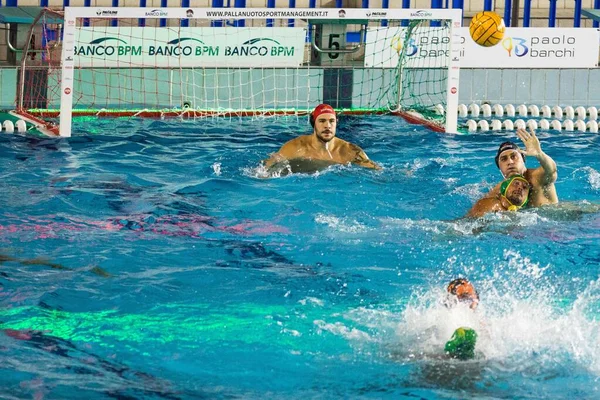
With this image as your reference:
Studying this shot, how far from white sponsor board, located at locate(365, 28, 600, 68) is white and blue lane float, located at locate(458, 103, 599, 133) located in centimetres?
64

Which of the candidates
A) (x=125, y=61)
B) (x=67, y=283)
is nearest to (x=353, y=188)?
(x=67, y=283)

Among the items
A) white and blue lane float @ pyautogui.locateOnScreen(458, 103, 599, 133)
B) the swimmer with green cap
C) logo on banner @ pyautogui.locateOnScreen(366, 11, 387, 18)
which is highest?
logo on banner @ pyautogui.locateOnScreen(366, 11, 387, 18)

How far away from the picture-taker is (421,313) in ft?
15.6

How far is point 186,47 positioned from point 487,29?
156 inches

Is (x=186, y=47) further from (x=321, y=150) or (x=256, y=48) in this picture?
(x=321, y=150)

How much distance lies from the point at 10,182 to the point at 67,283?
305cm

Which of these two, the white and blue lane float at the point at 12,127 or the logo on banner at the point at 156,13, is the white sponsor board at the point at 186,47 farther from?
the logo on banner at the point at 156,13

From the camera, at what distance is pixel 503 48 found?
13172 mm

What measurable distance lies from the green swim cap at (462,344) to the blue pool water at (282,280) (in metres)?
0.04

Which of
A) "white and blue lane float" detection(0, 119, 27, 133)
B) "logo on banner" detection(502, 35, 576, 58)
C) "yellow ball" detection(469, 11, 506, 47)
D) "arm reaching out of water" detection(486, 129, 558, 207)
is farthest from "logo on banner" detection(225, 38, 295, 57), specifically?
"arm reaching out of water" detection(486, 129, 558, 207)

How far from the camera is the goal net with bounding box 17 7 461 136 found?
12.4m

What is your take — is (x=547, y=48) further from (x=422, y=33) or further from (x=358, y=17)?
(x=358, y=17)

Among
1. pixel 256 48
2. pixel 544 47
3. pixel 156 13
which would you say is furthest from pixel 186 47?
pixel 544 47

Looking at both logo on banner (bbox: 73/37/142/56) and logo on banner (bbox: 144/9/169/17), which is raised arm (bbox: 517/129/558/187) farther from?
logo on banner (bbox: 73/37/142/56)
